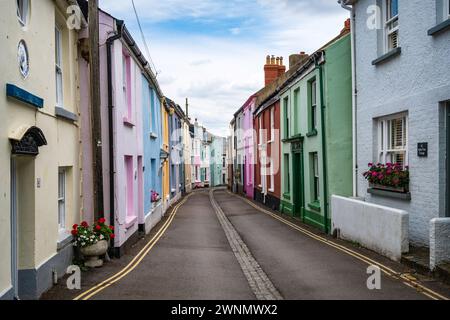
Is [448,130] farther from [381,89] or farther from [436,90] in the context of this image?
[381,89]

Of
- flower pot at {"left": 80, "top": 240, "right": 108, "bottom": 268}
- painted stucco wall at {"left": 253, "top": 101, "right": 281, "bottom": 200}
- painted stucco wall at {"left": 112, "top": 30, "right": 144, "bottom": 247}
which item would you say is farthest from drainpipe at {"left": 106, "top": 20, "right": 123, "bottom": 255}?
painted stucco wall at {"left": 253, "top": 101, "right": 281, "bottom": 200}

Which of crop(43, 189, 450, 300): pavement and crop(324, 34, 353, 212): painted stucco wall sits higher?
crop(324, 34, 353, 212): painted stucco wall

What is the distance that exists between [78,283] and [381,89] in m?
8.28

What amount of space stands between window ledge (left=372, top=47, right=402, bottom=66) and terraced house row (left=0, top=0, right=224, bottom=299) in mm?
6381

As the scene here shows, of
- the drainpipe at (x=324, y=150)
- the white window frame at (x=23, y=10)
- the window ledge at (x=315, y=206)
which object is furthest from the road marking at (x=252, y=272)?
the white window frame at (x=23, y=10)

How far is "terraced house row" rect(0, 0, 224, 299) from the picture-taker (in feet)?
21.3

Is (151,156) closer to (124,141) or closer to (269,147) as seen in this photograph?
(124,141)

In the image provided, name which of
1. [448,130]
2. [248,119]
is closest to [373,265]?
[448,130]

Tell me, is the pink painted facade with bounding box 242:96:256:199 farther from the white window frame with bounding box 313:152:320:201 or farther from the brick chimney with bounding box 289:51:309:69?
the white window frame with bounding box 313:152:320:201

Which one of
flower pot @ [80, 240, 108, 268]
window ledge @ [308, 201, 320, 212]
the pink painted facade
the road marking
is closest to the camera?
the road marking

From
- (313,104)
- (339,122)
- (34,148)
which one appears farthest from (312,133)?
(34,148)

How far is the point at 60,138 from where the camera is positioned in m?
9.10
